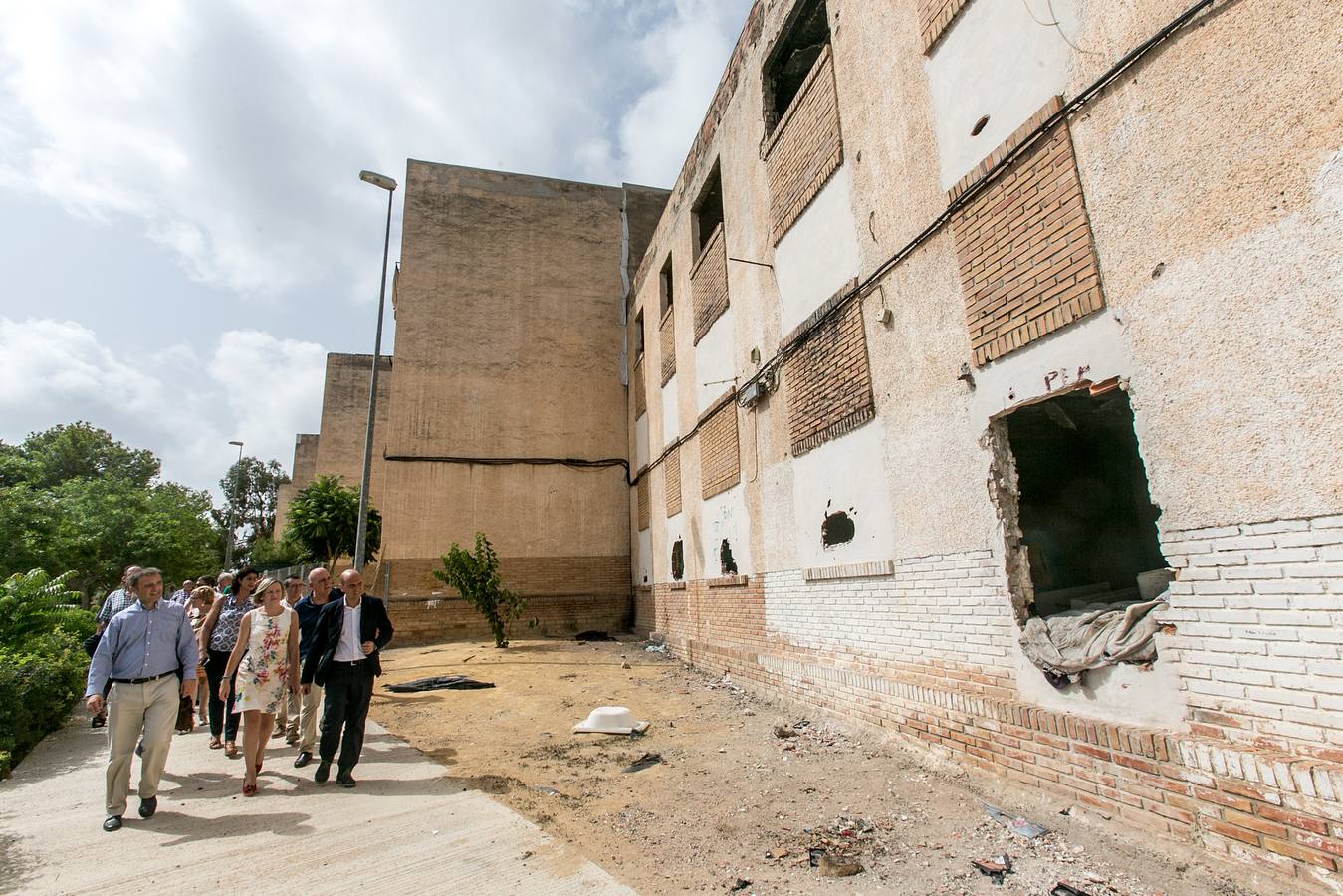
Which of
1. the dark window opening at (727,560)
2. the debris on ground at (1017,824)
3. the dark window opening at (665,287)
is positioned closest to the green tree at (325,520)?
the dark window opening at (665,287)

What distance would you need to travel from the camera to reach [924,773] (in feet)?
15.7

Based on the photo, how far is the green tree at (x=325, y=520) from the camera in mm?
22562

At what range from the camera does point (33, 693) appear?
6734 millimetres

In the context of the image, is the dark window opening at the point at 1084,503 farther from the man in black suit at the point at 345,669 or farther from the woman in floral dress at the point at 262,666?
the woman in floral dress at the point at 262,666

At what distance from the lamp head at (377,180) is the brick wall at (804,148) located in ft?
29.2

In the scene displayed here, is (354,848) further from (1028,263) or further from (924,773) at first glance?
(1028,263)

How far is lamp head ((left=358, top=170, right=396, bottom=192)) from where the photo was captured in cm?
1341

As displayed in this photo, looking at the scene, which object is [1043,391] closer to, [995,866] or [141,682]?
[995,866]

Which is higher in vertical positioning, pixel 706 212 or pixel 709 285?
pixel 706 212

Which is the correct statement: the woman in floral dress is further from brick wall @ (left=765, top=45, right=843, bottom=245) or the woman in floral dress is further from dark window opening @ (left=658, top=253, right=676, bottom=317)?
dark window opening @ (left=658, top=253, right=676, bottom=317)

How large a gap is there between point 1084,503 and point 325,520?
23.0 m

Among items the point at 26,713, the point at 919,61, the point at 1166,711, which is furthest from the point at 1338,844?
the point at 26,713

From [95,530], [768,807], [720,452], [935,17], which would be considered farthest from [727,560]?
[95,530]

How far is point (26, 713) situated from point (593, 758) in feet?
18.9
